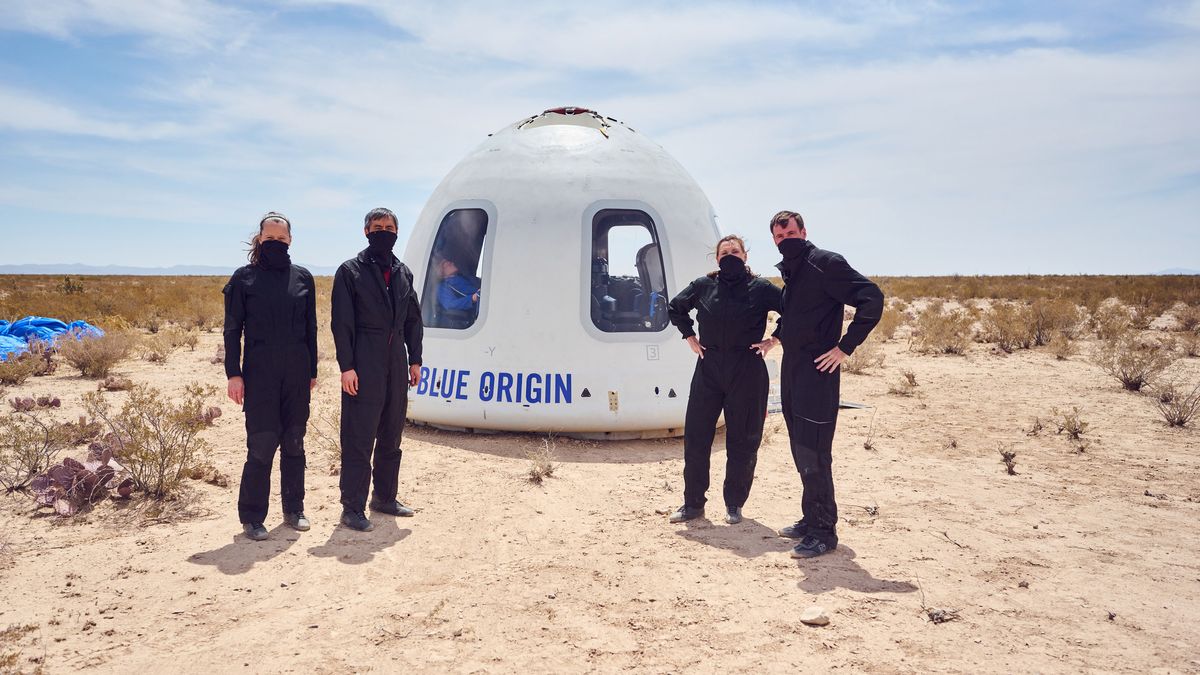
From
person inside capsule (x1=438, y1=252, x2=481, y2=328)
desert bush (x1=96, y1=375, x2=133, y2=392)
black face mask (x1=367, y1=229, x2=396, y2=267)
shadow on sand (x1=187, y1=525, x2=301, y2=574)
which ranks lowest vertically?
shadow on sand (x1=187, y1=525, x2=301, y2=574)

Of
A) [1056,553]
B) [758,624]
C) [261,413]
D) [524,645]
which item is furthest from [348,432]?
[1056,553]

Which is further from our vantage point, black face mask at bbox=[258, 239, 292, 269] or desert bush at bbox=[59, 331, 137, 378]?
desert bush at bbox=[59, 331, 137, 378]

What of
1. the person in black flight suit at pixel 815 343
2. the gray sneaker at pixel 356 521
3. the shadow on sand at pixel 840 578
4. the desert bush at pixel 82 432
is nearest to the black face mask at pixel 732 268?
the person in black flight suit at pixel 815 343

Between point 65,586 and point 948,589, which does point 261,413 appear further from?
point 948,589

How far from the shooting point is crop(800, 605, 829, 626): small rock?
3580 mm

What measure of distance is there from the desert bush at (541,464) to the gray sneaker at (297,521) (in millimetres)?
1785

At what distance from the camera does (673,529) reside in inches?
196

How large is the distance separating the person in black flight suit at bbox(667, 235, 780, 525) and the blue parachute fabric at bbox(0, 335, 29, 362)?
35.5ft

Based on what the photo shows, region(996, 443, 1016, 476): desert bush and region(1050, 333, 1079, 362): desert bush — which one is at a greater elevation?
region(1050, 333, 1079, 362): desert bush

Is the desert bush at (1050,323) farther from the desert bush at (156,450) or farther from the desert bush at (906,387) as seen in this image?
the desert bush at (156,450)

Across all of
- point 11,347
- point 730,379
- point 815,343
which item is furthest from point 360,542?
point 11,347

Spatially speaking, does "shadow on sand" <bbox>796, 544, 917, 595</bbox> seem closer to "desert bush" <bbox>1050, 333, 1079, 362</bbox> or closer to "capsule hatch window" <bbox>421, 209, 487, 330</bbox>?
"capsule hatch window" <bbox>421, 209, 487, 330</bbox>

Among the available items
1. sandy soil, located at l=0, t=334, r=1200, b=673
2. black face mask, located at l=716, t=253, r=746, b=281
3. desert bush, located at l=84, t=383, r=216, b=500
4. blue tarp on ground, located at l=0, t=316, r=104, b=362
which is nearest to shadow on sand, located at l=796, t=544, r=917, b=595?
sandy soil, located at l=0, t=334, r=1200, b=673

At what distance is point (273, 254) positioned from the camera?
449cm
